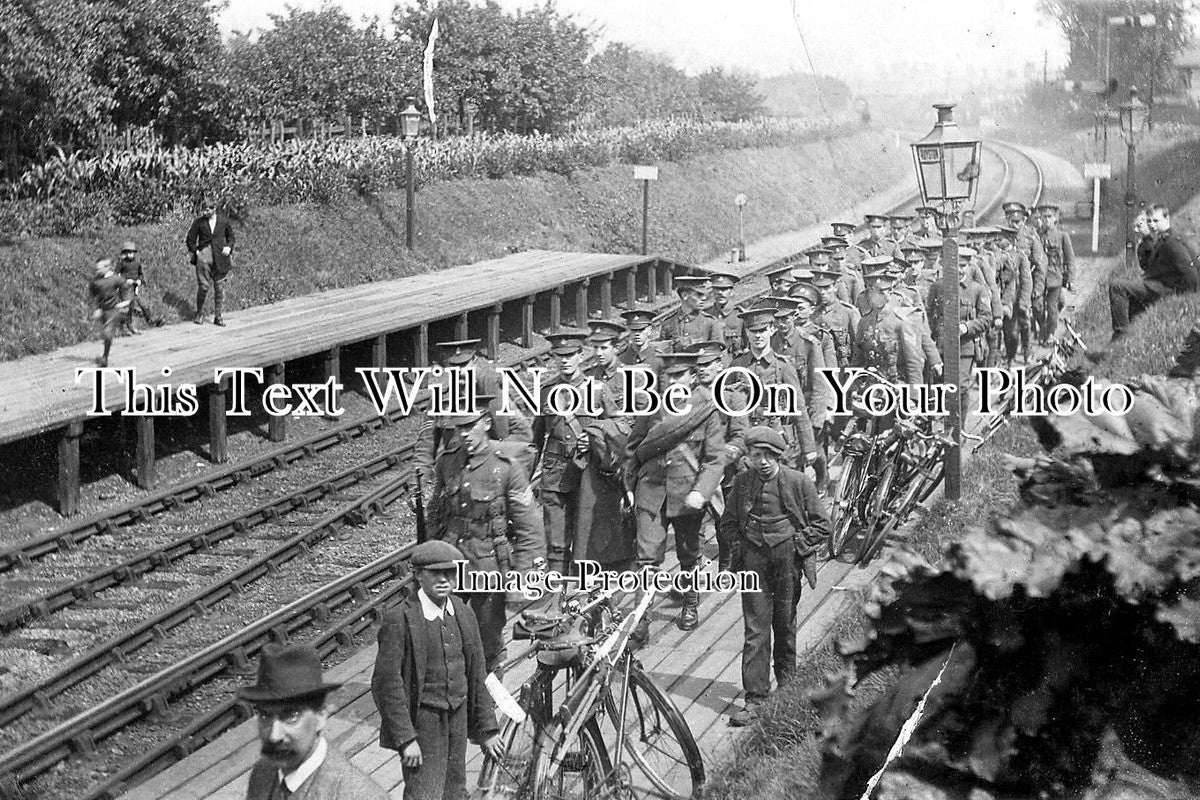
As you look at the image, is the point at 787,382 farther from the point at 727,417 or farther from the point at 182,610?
the point at 182,610

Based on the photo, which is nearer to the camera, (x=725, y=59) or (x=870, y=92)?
(x=725, y=59)

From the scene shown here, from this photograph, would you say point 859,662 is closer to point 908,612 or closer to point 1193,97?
point 908,612

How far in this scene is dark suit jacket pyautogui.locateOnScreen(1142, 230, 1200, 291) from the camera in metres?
10.4

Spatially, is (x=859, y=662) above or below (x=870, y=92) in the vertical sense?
below

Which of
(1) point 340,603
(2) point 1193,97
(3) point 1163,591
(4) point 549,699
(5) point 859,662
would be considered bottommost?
(1) point 340,603

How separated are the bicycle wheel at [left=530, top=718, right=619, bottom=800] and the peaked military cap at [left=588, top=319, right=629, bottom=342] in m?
4.94

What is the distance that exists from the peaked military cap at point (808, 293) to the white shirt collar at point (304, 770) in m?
8.89

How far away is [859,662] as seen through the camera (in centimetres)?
306

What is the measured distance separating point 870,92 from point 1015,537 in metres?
35.0

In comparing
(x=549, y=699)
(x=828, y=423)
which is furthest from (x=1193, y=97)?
(x=549, y=699)

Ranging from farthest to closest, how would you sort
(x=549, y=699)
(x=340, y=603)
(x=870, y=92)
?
1. (x=870, y=92)
2. (x=340, y=603)
3. (x=549, y=699)

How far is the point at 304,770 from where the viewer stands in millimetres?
3646

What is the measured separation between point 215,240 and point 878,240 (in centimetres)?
795

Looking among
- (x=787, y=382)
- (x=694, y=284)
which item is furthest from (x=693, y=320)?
(x=787, y=382)
